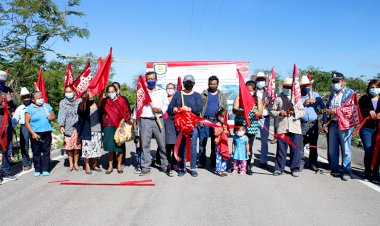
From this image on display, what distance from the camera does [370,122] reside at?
671cm

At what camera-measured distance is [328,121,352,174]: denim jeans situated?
6.80 m

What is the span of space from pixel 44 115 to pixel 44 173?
117cm

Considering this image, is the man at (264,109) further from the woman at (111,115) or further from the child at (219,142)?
the woman at (111,115)

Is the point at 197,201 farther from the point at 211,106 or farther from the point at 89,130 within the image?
the point at 89,130

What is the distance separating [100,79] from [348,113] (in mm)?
4752

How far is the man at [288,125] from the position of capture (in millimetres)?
7016

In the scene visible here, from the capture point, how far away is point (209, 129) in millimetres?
7910

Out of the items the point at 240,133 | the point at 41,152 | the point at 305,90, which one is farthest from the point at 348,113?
the point at 41,152

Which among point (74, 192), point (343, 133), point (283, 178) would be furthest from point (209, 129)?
point (74, 192)

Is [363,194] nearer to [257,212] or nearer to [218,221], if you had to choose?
[257,212]

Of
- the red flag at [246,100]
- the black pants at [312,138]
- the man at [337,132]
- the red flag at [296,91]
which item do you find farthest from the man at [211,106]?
the man at [337,132]

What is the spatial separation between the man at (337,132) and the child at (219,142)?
2033 millimetres

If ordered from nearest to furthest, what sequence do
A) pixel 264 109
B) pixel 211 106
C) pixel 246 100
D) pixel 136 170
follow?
pixel 246 100 < pixel 136 170 < pixel 211 106 < pixel 264 109

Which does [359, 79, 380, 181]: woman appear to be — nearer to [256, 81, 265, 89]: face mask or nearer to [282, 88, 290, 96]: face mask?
[282, 88, 290, 96]: face mask
